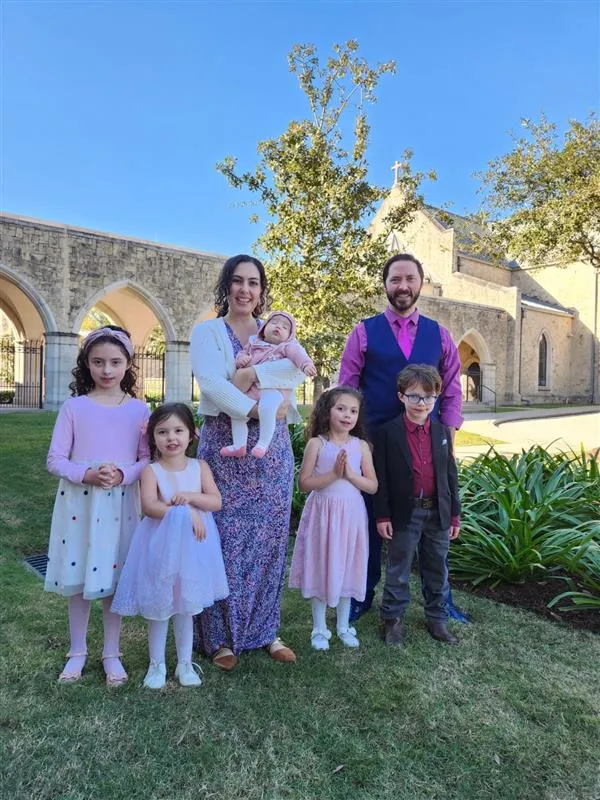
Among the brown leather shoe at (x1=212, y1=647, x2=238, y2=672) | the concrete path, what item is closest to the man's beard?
the brown leather shoe at (x1=212, y1=647, x2=238, y2=672)

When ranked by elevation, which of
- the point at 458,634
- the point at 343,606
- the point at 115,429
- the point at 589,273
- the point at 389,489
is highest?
the point at 589,273

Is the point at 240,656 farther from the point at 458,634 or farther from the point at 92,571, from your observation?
the point at 458,634

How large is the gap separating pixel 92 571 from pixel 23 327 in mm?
21190

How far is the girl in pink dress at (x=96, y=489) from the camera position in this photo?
2402mm

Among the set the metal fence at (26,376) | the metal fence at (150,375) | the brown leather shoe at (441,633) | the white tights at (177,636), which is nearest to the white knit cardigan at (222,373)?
the white tights at (177,636)

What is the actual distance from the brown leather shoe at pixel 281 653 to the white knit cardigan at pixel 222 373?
120 centimetres

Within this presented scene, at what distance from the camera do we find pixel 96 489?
8.04 ft

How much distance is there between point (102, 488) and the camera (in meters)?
2.44

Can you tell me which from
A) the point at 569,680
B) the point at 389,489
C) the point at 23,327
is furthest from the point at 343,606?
the point at 23,327

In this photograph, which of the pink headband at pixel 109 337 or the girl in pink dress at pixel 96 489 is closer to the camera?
the girl in pink dress at pixel 96 489

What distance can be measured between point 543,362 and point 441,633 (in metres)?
31.6

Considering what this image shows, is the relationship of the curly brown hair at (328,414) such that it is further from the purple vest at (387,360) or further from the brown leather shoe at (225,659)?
the brown leather shoe at (225,659)

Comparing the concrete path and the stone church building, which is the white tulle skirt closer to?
the concrete path

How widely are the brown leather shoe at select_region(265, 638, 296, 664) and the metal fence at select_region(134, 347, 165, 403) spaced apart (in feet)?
38.3
